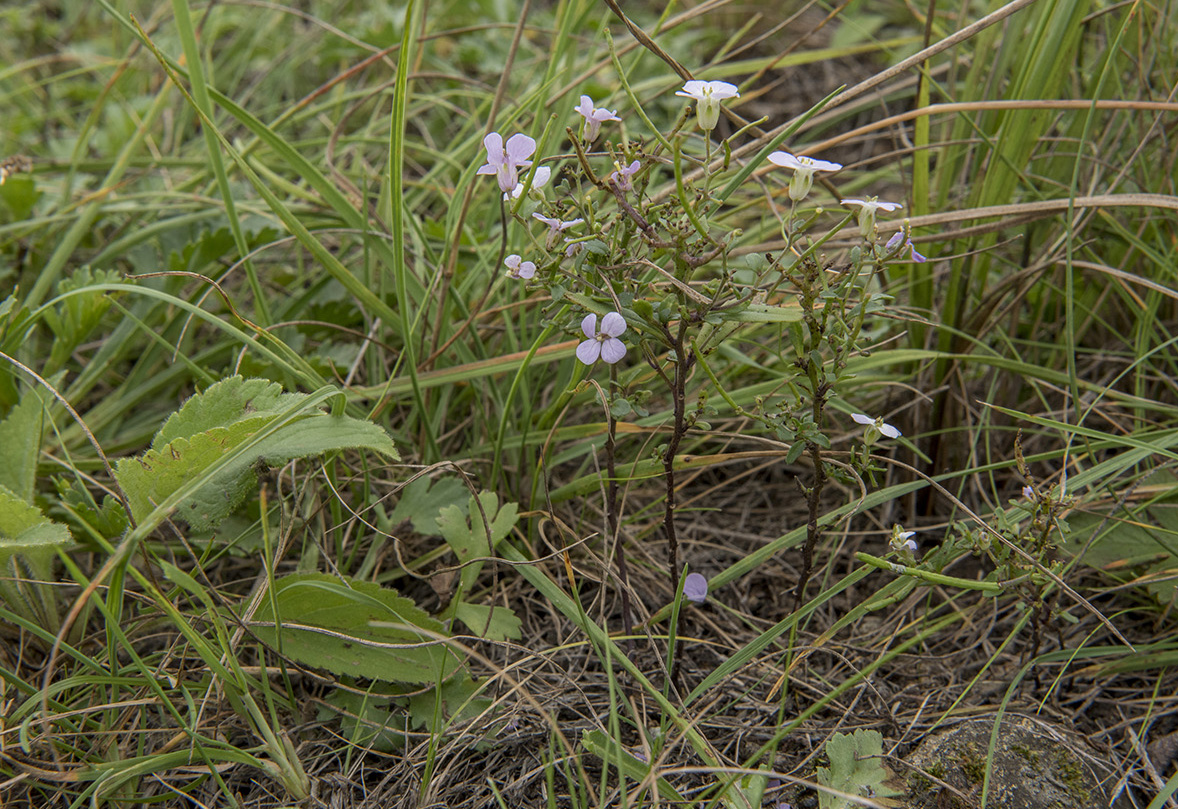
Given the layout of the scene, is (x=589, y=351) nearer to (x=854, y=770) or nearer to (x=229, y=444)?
(x=229, y=444)

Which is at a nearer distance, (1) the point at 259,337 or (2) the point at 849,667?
(2) the point at 849,667

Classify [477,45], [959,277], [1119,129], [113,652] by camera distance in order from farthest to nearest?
[477,45]
[1119,129]
[959,277]
[113,652]

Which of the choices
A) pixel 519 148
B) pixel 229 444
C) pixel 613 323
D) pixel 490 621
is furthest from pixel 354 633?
pixel 519 148

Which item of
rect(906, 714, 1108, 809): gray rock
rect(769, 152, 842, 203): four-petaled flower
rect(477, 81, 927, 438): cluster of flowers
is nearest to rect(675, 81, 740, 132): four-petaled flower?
rect(477, 81, 927, 438): cluster of flowers

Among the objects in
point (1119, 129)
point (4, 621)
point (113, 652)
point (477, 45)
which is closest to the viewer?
point (113, 652)

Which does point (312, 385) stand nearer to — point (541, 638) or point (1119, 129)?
point (541, 638)

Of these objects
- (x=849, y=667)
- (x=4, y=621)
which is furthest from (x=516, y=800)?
(x=4, y=621)
